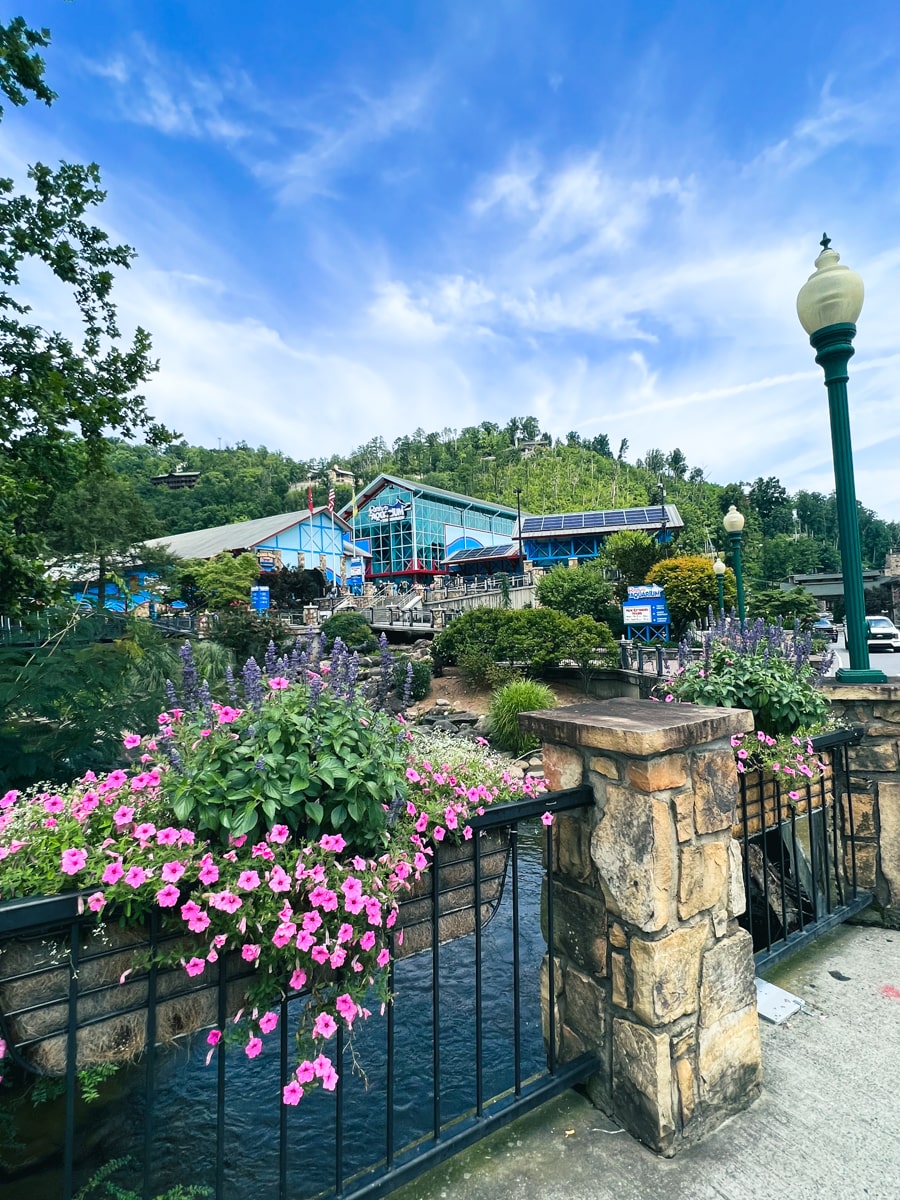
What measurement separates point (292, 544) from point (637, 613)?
26.4m

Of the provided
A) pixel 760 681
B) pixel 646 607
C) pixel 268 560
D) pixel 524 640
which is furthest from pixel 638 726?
pixel 268 560

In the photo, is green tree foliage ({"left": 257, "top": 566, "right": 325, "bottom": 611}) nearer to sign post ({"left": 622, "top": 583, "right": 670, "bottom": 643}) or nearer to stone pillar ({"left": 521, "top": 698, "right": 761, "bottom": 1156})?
sign post ({"left": 622, "top": 583, "right": 670, "bottom": 643})

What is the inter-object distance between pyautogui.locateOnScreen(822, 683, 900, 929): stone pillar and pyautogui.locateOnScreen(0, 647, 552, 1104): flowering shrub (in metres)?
2.88

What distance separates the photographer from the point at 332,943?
151cm

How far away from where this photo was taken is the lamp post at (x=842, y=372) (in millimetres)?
3426

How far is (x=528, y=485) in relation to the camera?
73.2 m

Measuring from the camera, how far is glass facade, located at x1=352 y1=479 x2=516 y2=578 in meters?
40.2

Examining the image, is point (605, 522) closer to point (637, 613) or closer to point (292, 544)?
point (292, 544)

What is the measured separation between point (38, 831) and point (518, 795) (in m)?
1.60

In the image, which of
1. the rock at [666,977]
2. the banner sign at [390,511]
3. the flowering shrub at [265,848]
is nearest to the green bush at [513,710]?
the rock at [666,977]

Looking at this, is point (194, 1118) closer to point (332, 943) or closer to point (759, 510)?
point (332, 943)

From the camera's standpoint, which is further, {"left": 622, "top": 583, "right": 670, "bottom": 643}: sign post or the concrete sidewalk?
{"left": 622, "top": 583, "right": 670, "bottom": 643}: sign post

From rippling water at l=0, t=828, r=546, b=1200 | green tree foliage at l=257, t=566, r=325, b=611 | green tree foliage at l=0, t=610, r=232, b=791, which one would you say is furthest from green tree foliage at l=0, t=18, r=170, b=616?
green tree foliage at l=257, t=566, r=325, b=611

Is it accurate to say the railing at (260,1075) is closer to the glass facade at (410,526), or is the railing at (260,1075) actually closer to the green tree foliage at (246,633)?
the green tree foliage at (246,633)
